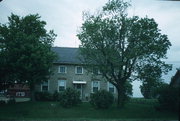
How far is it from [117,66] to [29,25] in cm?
1348

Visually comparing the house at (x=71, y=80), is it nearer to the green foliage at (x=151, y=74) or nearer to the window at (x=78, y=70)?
the window at (x=78, y=70)

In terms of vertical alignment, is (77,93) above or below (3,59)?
below

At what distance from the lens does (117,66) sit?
29859 millimetres

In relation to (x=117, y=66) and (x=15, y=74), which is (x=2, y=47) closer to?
(x=15, y=74)

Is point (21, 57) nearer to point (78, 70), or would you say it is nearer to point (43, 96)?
point (43, 96)

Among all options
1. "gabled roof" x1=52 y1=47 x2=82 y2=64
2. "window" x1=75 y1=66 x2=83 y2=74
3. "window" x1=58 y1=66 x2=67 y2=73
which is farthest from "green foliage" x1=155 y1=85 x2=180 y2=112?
"window" x1=58 y1=66 x2=67 y2=73

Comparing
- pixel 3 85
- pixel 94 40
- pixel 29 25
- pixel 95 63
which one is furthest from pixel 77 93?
pixel 29 25

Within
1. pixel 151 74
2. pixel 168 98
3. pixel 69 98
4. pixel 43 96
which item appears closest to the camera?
pixel 168 98

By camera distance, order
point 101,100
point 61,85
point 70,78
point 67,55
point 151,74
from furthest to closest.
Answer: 1. point 67,55
2. point 70,78
3. point 61,85
4. point 151,74
5. point 101,100

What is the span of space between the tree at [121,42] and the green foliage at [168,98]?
3063 millimetres

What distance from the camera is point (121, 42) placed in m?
30.4

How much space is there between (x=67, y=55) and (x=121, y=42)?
16367 mm

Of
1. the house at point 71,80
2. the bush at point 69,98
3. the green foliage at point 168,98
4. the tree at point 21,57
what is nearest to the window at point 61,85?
the house at point 71,80

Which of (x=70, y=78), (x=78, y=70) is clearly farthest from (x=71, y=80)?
(x=78, y=70)
